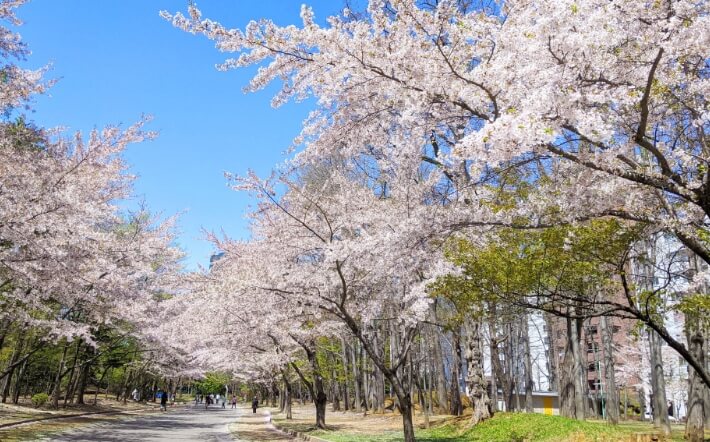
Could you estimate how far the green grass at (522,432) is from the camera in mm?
11874

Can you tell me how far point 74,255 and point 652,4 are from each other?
11.8 m

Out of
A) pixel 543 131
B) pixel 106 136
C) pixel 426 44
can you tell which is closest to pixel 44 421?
pixel 106 136

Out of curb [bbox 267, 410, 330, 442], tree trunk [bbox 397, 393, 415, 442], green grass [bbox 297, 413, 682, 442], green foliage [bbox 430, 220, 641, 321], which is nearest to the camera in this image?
green foliage [bbox 430, 220, 641, 321]

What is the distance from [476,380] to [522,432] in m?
3.24

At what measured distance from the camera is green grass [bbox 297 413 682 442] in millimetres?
11874

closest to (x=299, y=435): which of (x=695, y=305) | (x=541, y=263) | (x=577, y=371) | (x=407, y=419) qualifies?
(x=407, y=419)

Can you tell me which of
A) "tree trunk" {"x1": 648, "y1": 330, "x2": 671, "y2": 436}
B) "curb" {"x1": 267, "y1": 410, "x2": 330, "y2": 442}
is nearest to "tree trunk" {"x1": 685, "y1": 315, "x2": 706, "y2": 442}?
"tree trunk" {"x1": 648, "y1": 330, "x2": 671, "y2": 436}

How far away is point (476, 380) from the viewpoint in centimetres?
1666

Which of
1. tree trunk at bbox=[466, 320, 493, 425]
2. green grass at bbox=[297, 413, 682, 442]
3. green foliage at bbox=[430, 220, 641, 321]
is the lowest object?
green grass at bbox=[297, 413, 682, 442]

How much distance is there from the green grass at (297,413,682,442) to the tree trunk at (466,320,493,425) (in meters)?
0.43

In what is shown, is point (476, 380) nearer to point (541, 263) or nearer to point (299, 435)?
point (299, 435)

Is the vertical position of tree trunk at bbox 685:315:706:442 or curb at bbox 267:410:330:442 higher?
tree trunk at bbox 685:315:706:442

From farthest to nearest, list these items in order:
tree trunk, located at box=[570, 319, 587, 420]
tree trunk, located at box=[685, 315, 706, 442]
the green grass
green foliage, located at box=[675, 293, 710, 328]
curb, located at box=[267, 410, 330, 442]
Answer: tree trunk, located at box=[570, 319, 587, 420]
curb, located at box=[267, 410, 330, 442]
tree trunk, located at box=[685, 315, 706, 442]
the green grass
green foliage, located at box=[675, 293, 710, 328]

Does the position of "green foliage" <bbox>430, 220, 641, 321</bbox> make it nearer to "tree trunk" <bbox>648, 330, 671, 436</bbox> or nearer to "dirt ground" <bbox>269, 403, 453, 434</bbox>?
"dirt ground" <bbox>269, 403, 453, 434</bbox>
